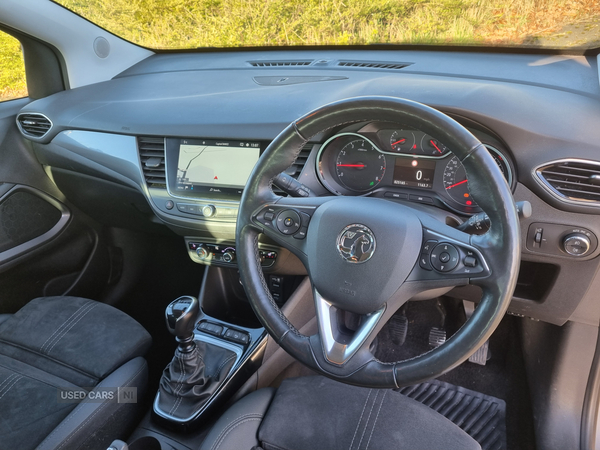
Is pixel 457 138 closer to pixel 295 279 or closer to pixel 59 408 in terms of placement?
pixel 295 279

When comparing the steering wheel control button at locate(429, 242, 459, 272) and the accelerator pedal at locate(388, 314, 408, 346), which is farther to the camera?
the accelerator pedal at locate(388, 314, 408, 346)

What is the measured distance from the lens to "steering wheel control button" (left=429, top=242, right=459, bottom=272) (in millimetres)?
943

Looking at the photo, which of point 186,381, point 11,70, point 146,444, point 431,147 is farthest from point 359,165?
point 11,70

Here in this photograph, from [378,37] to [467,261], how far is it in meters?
1.23

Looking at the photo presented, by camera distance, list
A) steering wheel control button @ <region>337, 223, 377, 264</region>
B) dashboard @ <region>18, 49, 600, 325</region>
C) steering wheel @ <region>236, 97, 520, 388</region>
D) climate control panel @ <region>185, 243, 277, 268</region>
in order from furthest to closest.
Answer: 1. climate control panel @ <region>185, 243, 277, 268</region>
2. dashboard @ <region>18, 49, 600, 325</region>
3. steering wheel control button @ <region>337, 223, 377, 264</region>
4. steering wheel @ <region>236, 97, 520, 388</region>

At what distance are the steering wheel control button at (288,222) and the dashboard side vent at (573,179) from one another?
64 centimetres

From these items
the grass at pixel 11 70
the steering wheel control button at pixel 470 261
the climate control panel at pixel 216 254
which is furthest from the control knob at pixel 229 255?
the grass at pixel 11 70

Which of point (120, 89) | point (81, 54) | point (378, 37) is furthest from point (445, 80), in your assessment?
point (81, 54)

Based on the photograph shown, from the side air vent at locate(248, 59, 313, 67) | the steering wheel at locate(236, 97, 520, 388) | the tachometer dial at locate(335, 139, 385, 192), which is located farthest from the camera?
the side air vent at locate(248, 59, 313, 67)

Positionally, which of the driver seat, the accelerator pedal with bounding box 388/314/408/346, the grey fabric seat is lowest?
the accelerator pedal with bounding box 388/314/408/346

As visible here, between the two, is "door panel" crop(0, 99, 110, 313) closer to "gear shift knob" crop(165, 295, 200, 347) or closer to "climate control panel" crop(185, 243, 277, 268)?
"climate control panel" crop(185, 243, 277, 268)

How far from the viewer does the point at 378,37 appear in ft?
6.07

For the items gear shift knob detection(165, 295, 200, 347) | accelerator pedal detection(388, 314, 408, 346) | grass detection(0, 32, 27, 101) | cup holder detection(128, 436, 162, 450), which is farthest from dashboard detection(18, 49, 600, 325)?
cup holder detection(128, 436, 162, 450)

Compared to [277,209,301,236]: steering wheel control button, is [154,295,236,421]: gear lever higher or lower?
lower
